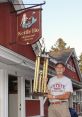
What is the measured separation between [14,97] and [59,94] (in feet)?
23.9

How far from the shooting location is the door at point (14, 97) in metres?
14.4

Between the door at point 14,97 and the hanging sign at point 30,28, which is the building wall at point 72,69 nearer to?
the door at point 14,97

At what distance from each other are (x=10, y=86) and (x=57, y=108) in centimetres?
713

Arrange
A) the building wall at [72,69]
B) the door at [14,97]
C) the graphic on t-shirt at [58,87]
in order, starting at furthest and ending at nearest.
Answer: the building wall at [72,69] → the door at [14,97] → the graphic on t-shirt at [58,87]

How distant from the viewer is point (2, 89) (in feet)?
41.0

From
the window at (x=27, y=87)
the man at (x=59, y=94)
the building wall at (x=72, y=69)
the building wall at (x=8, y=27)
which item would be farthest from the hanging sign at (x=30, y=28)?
the building wall at (x=72, y=69)

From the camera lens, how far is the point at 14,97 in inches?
582

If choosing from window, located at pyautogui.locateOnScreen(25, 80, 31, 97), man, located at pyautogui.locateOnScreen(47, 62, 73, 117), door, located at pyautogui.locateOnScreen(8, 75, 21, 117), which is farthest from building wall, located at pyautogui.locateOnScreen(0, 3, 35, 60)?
man, located at pyautogui.locateOnScreen(47, 62, 73, 117)

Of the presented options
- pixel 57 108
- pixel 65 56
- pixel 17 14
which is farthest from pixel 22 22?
pixel 65 56

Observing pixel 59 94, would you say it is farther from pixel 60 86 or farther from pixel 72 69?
pixel 72 69

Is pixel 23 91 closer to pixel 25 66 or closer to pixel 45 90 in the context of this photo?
pixel 25 66

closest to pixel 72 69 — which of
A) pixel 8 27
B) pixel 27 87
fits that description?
pixel 27 87

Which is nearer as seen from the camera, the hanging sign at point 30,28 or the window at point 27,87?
the hanging sign at point 30,28

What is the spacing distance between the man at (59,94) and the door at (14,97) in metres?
6.66
